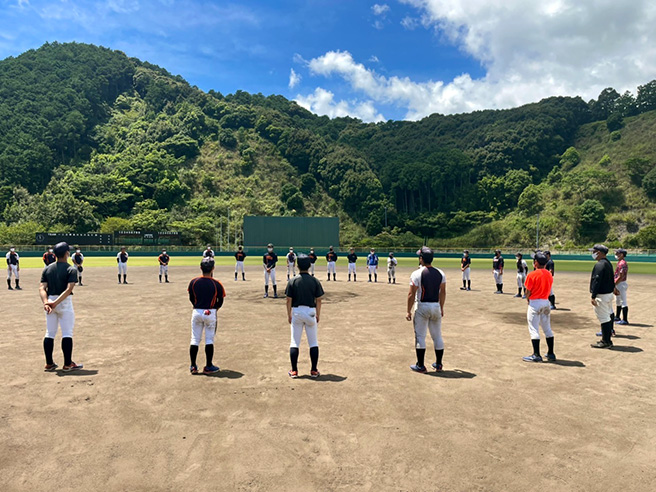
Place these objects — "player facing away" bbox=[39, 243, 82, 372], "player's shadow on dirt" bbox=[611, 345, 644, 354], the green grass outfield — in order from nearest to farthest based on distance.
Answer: "player facing away" bbox=[39, 243, 82, 372] → "player's shadow on dirt" bbox=[611, 345, 644, 354] → the green grass outfield

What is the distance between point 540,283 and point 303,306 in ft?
16.9

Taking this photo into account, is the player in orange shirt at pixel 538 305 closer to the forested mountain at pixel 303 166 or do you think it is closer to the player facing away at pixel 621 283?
the player facing away at pixel 621 283

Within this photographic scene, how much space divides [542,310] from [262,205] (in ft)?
364

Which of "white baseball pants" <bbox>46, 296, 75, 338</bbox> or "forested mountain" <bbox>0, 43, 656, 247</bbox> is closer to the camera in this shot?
"white baseball pants" <bbox>46, 296, 75, 338</bbox>

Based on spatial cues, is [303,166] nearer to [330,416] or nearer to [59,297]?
[59,297]

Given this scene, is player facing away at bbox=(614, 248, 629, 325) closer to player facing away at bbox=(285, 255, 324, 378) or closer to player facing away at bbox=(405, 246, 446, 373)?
A: player facing away at bbox=(405, 246, 446, 373)

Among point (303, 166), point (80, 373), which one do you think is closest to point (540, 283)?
point (80, 373)

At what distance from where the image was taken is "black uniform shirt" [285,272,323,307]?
7.28m

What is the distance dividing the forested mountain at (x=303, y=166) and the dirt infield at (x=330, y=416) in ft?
267

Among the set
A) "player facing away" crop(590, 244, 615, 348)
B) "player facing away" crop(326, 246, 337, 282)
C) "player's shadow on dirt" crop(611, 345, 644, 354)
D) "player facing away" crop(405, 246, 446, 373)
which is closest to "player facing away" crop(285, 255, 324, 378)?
"player facing away" crop(405, 246, 446, 373)

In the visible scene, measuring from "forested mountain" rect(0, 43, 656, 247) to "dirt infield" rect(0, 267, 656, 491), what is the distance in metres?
81.5

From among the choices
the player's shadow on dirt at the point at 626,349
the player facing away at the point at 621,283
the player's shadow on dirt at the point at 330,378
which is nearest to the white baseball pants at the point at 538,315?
the player's shadow on dirt at the point at 626,349

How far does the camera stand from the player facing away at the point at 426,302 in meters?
7.45

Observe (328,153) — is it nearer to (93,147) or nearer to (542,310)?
(93,147)
